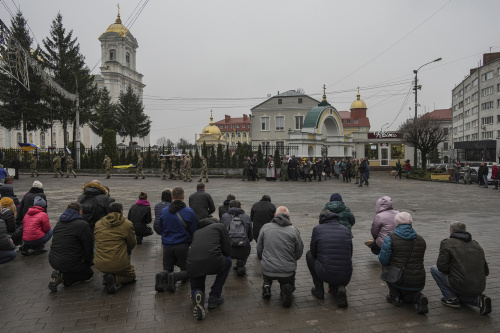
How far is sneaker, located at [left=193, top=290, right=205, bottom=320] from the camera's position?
448cm

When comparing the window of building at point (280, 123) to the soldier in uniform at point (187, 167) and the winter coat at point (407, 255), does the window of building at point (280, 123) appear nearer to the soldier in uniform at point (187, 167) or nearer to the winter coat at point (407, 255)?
the soldier in uniform at point (187, 167)

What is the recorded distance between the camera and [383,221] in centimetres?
639

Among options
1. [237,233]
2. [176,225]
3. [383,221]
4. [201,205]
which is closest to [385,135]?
[383,221]

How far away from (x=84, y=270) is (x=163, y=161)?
19.9 metres

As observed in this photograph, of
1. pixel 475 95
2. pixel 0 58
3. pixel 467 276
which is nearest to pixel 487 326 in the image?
pixel 467 276

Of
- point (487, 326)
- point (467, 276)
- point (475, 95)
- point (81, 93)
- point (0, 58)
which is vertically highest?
point (475, 95)

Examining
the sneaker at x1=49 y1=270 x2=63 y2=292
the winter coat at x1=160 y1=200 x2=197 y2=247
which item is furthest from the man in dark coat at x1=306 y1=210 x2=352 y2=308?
the sneaker at x1=49 y1=270 x2=63 y2=292

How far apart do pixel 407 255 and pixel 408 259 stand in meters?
0.05

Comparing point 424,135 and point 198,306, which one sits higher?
point 424,135

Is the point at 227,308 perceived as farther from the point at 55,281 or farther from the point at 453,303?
the point at 453,303

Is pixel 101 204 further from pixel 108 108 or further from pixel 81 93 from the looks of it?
pixel 108 108

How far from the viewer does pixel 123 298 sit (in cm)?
521

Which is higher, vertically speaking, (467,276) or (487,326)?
(467,276)

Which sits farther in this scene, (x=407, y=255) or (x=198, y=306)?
(x=407, y=255)
